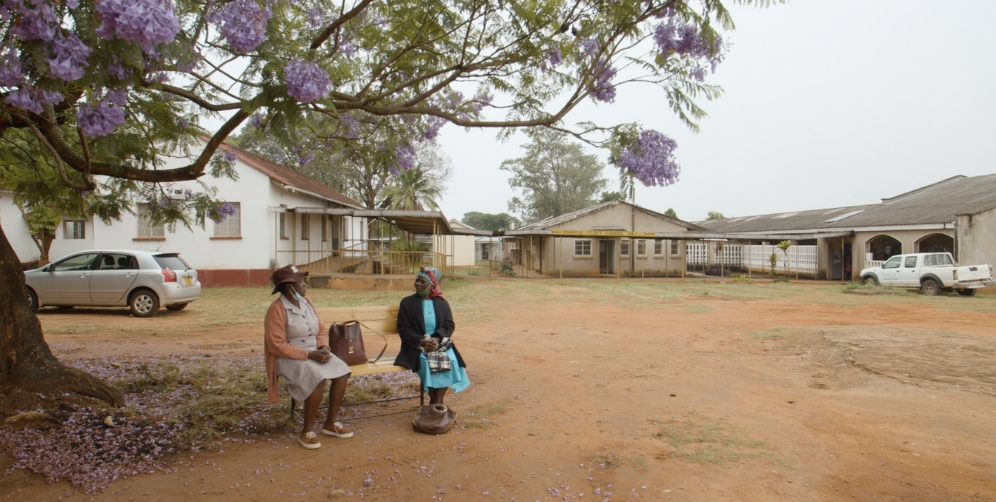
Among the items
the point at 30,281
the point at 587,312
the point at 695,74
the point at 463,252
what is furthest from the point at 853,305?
the point at 463,252

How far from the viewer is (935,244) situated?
2628 cm

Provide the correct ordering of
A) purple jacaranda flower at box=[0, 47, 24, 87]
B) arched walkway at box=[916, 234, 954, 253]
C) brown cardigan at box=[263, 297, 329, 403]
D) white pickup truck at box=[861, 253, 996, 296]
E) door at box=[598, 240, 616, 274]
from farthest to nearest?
door at box=[598, 240, 616, 274] < arched walkway at box=[916, 234, 954, 253] < white pickup truck at box=[861, 253, 996, 296] < brown cardigan at box=[263, 297, 329, 403] < purple jacaranda flower at box=[0, 47, 24, 87]

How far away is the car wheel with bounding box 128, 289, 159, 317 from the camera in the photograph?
13094 mm

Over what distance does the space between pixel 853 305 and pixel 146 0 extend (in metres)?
18.3

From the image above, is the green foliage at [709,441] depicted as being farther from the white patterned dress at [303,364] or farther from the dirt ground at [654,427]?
the white patterned dress at [303,364]

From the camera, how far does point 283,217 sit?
21.4 metres

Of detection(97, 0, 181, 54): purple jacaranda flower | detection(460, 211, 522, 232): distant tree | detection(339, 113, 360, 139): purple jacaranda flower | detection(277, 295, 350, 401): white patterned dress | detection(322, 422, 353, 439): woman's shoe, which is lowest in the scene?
detection(322, 422, 353, 439): woman's shoe

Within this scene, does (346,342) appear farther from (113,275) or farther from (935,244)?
(935,244)

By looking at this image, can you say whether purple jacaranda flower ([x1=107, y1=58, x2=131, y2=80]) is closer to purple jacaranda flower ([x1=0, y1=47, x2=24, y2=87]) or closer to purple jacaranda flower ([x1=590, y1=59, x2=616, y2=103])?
purple jacaranda flower ([x1=0, y1=47, x2=24, y2=87])

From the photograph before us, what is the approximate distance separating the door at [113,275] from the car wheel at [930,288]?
76.9ft

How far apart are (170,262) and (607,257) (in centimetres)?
2465

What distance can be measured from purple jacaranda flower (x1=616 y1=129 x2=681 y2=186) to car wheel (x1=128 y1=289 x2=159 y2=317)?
11.3 m

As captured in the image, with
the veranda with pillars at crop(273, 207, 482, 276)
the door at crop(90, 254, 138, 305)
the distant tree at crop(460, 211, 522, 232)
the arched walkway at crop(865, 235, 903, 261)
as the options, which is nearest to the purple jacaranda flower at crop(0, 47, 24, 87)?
the door at crop(90, 254, 138, 305)

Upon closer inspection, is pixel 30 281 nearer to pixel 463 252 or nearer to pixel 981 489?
pixel 981 489
